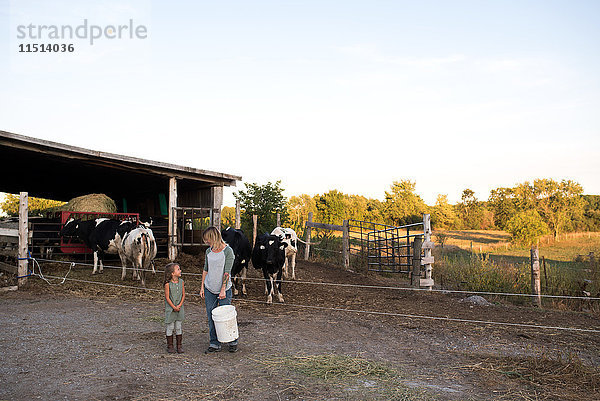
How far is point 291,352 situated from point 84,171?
46.5ft

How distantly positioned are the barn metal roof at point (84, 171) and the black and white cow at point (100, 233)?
1.94m

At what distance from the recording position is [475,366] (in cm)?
571

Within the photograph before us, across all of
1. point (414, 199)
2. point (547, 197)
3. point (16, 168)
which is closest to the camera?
point (16, 168)

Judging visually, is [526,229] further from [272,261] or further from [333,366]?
[333,366]

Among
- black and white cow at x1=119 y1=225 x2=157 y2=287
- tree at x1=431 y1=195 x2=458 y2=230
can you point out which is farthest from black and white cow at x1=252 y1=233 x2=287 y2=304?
tree at x1=431 y1=195 x2=458 y2=230

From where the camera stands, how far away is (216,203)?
15977 millimetres

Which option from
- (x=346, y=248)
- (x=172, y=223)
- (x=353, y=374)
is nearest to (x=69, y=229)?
(x=172, y=223)

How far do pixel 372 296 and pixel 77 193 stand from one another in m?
21.4

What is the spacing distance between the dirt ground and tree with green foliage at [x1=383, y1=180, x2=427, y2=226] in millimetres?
40818

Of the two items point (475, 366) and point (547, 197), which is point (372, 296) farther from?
point (547, 197)

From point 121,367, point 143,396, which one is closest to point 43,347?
point 121,367

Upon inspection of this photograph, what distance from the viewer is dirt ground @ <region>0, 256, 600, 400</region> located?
4777mm

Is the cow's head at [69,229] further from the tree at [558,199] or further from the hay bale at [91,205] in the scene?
Result: the tree at [558,199]

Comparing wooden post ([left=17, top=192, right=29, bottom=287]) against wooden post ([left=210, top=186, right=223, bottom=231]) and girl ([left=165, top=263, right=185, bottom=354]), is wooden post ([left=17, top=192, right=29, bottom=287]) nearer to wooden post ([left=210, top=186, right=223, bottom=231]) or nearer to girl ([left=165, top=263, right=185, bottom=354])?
wooden post ([left=210, top=186, right=223, bottom=231])
